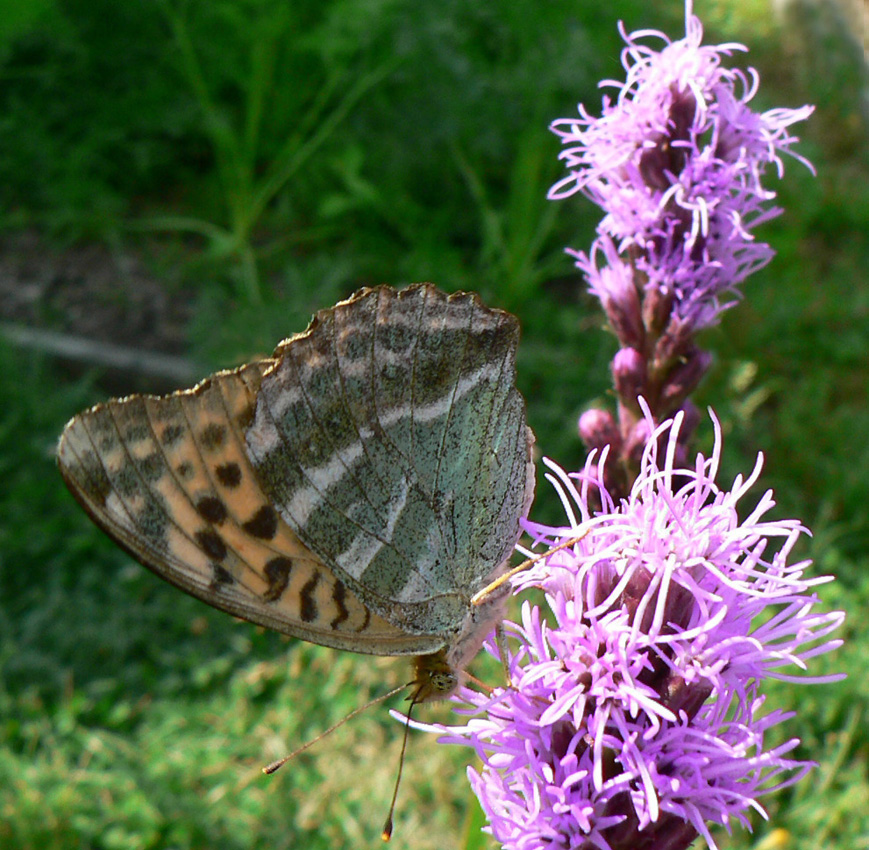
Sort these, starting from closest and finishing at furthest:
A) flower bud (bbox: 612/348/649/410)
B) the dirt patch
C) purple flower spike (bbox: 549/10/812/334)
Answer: purple flower spike (bbox: 549/10/812/334) < flower bud (bbox: 612/348/649/410) < the dirt patch

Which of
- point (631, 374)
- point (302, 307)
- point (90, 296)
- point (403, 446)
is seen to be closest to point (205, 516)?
point (403, 446)

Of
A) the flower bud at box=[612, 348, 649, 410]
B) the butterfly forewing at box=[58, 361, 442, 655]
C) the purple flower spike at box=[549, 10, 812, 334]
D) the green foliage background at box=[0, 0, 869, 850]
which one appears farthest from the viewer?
the green foliage background at box=[0, 0, 869, 850]

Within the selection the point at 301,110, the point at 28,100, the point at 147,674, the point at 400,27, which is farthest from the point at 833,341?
the point at 28,100

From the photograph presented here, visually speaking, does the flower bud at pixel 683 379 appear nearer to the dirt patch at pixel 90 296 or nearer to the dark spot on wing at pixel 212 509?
the dark spot on wing at pixel 212 509

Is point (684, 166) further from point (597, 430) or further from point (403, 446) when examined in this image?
point (403, 446)

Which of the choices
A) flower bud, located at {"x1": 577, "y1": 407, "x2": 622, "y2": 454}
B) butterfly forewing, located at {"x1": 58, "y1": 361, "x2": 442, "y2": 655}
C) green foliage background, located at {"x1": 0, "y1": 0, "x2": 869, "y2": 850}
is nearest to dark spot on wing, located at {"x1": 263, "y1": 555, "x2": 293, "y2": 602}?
butterfly forewing, located at {"x1": 58, "y1": 361, "x2": 442, "y2": 655}

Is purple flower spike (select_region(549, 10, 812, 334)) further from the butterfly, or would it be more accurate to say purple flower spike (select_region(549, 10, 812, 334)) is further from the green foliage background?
the green foliage background

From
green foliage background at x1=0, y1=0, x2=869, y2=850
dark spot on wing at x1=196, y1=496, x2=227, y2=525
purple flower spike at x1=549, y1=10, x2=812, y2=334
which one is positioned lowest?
green foliage background at x1=0, y1=0, x2=869, y2=850
